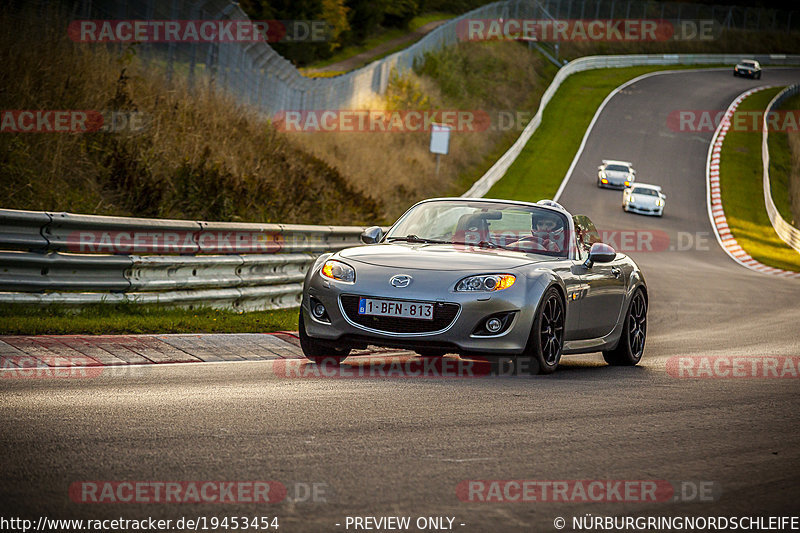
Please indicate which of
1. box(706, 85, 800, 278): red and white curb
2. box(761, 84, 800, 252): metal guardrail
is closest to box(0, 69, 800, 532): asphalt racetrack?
box(706, 85, 800, 278): red and white curb

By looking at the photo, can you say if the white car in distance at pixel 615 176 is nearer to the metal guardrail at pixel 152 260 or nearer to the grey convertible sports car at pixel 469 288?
the metal guardrail at pixel 152 260

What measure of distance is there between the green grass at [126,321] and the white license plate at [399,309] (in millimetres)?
2628

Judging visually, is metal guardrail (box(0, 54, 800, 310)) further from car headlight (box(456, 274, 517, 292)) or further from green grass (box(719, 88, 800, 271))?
green grass (box(719, 88, 800, 271))

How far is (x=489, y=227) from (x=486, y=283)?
152 centimetres

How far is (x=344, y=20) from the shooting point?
258 ft

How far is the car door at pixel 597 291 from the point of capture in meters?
9.95

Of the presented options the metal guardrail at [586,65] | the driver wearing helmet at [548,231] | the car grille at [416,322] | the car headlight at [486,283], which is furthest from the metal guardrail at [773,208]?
the car grille at [416,322]

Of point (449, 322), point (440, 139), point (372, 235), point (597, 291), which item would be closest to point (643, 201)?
point (440, 139)

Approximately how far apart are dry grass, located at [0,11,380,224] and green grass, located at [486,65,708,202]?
23262 millimetres

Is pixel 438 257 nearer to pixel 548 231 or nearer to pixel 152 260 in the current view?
pixel 548 231

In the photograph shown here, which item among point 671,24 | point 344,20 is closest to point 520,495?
point 344,20

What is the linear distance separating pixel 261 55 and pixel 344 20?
52345 millimetres

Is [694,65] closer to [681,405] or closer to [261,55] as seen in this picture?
[261,55]

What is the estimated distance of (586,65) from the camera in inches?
3031
